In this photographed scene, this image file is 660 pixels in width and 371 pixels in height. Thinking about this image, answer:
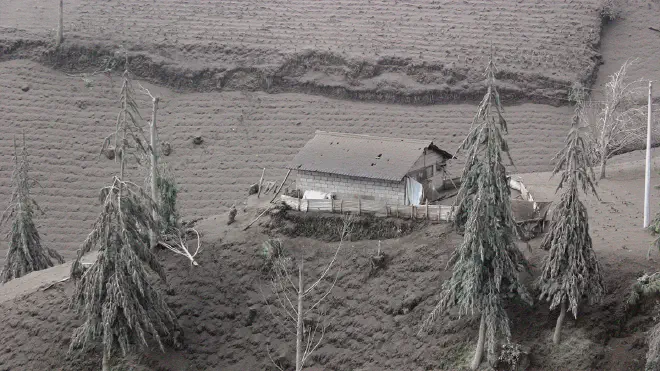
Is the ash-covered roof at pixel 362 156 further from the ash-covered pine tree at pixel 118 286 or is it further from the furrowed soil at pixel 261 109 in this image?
the ash-covered pine tree at pixel 118 286

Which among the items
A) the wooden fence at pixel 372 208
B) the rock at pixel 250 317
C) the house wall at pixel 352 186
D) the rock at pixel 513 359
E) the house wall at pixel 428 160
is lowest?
the rock at pixel 513 359

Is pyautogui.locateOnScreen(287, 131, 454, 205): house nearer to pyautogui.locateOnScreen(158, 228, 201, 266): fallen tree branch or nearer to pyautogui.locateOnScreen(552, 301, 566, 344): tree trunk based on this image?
pyautogui.locateOnScreen(158, 228, 201, 266): fallen tree branch

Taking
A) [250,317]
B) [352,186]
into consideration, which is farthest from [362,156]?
[250,317]

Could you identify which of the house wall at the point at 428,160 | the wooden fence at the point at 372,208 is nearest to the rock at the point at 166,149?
the wooden fence at the point at 372,208

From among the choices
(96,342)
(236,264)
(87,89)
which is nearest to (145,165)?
(236,264)

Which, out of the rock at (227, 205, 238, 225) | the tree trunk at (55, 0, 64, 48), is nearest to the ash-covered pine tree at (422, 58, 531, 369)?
the rock at (227, 205, 238, 225)

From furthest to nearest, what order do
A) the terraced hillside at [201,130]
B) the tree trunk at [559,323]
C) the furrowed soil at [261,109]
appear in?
the terraced hillside at [201,130]
the furrowed soil at [261,109]
the tree trunk at [559,323]

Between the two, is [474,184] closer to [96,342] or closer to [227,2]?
[96,342]
